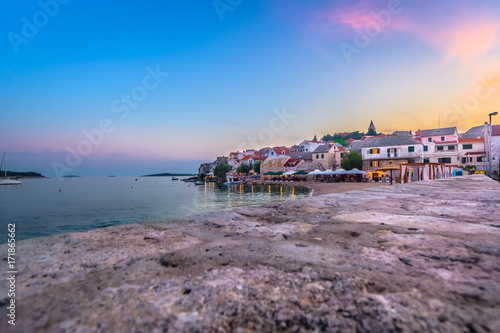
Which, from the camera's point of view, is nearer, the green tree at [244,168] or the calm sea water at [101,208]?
the calm sea water at [101,208]

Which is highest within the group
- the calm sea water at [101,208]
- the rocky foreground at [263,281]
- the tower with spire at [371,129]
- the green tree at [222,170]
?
the tower with spire at [371,129]

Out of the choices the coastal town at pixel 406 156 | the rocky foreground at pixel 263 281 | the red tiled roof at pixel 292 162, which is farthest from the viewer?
the red tiled roof at pixel 292 162

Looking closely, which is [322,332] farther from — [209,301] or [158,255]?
[158,255]

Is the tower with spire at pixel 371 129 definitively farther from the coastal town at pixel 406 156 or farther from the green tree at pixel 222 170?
the green tree at pixel 222 170

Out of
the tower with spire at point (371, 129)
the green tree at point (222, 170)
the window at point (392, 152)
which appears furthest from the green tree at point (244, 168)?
the tower with spire at point (371, 129)

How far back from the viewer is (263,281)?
121 centimetres

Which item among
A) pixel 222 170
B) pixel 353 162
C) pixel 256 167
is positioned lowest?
pixel 222 170

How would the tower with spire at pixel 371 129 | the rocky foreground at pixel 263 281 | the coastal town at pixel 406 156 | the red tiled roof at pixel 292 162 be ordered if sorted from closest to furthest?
the rocky foreground at pixel 263 281 < the coastal town at pixel 406 156 < the red tiled roof at pixel 292 162 < the tower with spire at pixel 371 129

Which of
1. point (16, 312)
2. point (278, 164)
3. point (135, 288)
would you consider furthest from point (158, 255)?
point (278, 164)

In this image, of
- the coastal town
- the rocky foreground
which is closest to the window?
the coastal town

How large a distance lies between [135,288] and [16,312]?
1.50 ft

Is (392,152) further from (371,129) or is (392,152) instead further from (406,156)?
(371,129)

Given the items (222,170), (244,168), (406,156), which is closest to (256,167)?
(244,168)

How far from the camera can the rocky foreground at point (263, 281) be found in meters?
0.89
